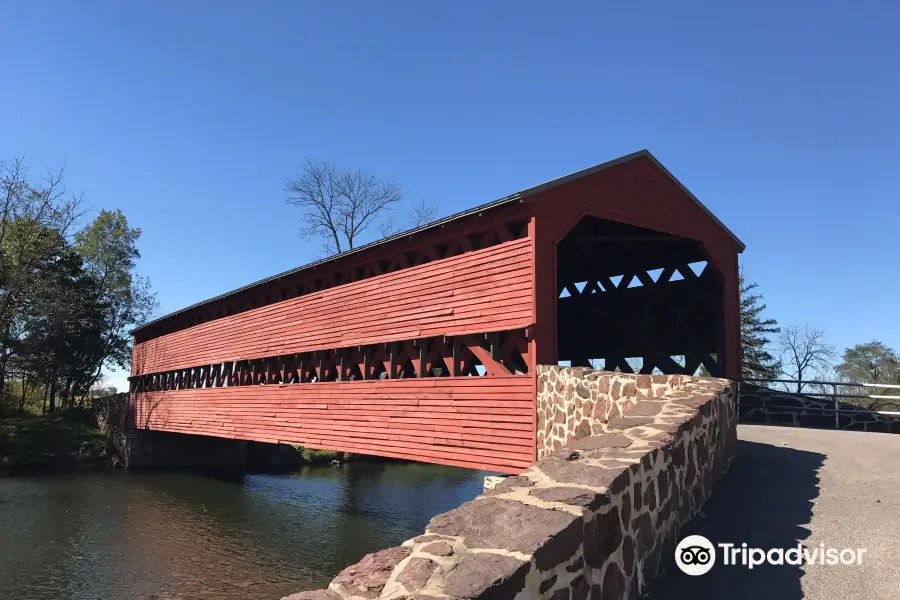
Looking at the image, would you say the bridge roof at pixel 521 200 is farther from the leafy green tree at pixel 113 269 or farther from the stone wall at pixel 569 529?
the leafy green tree at pixel 113 269

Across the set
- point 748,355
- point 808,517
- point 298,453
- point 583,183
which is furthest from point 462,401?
point 748,355

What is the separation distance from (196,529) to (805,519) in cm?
1462

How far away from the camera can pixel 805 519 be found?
486 cm

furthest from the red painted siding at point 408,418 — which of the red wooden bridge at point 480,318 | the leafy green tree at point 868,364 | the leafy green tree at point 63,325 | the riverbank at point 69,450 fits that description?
the leafy green tree at point 868,364

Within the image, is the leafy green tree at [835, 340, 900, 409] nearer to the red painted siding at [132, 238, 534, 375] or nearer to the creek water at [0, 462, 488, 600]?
the creek water at [0, 462, 488, 600]

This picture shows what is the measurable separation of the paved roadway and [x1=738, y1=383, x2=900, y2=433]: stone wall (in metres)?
4.08

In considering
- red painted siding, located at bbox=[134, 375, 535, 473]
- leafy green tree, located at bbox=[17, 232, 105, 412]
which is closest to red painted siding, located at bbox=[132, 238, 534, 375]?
red painted siding, located at bbox=[134, 375, 535, 473]

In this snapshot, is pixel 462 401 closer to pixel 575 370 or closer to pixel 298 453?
pixel 575 370

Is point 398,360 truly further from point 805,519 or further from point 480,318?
point 805,519

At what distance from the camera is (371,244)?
1207 cm

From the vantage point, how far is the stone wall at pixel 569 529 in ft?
7.86

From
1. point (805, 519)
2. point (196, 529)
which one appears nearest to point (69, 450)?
point (196, 529)

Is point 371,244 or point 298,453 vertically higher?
point 371,244

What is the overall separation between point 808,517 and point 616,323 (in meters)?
9.99
